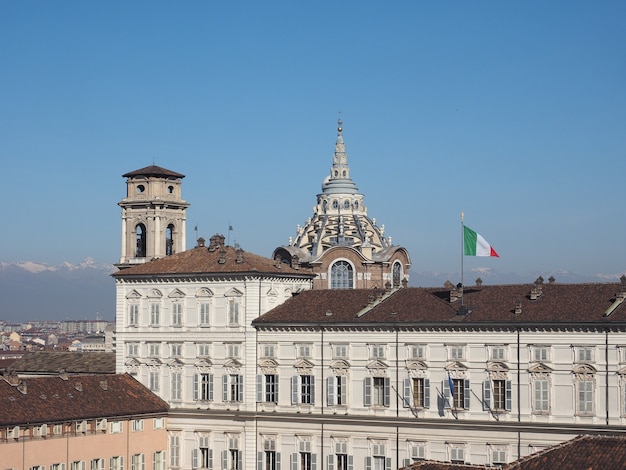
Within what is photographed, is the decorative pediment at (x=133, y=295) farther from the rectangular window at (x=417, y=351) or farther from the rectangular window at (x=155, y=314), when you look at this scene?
the rectangular window at (x=417, y=351)

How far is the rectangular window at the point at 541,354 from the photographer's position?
64375 mm

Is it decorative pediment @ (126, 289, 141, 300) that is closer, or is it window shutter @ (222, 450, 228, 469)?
window shutter @ (222, 450, 228, 469)

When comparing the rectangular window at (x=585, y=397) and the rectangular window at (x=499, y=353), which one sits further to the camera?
the rectangular window at (x=499, y=353)

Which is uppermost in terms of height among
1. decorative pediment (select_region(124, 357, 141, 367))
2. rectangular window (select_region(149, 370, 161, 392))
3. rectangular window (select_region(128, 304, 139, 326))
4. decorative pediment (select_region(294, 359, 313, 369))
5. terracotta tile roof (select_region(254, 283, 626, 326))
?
terracotta tile roof (select_region(254, 283, 626, 326))

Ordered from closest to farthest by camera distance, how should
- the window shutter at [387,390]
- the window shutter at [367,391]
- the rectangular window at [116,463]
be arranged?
the window shutter at [387,390] → the window shutter at [367,391] → the rectangular window at [116,463]

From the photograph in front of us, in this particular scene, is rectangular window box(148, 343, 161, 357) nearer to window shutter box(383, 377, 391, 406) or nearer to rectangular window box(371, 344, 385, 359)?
Result: rectangular window box(371, 344, 385, 359)

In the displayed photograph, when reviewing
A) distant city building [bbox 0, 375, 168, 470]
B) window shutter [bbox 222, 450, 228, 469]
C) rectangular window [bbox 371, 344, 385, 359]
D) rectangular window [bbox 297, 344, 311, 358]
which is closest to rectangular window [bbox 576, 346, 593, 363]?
rectangular window [bbox 371, 344, 385, 359]

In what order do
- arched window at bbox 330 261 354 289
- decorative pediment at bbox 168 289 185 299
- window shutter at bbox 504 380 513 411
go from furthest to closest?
arched window at bbox 330 261 354 289 → decorative pediment at bbox 168 289 185 299 → window shutter at bbox 504 380 513 411

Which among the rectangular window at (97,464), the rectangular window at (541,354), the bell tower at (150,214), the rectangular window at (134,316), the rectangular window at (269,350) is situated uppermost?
the bell tower at (150,214)

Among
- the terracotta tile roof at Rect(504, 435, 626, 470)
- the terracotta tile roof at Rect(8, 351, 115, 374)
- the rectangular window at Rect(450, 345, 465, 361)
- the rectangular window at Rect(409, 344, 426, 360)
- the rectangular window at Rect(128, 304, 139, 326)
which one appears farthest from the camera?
the terracotta tile roof at Rect(8, 351, 115, 374)

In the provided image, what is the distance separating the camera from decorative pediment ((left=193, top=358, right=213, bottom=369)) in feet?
243

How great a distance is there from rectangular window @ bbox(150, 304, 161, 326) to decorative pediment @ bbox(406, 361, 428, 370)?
51.0 ft

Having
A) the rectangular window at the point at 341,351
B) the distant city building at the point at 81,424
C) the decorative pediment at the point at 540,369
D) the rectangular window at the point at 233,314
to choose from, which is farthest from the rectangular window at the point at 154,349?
the decorative pediment at the point at 540,369

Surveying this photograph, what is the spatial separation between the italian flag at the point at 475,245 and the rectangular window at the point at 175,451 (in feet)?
63.2
